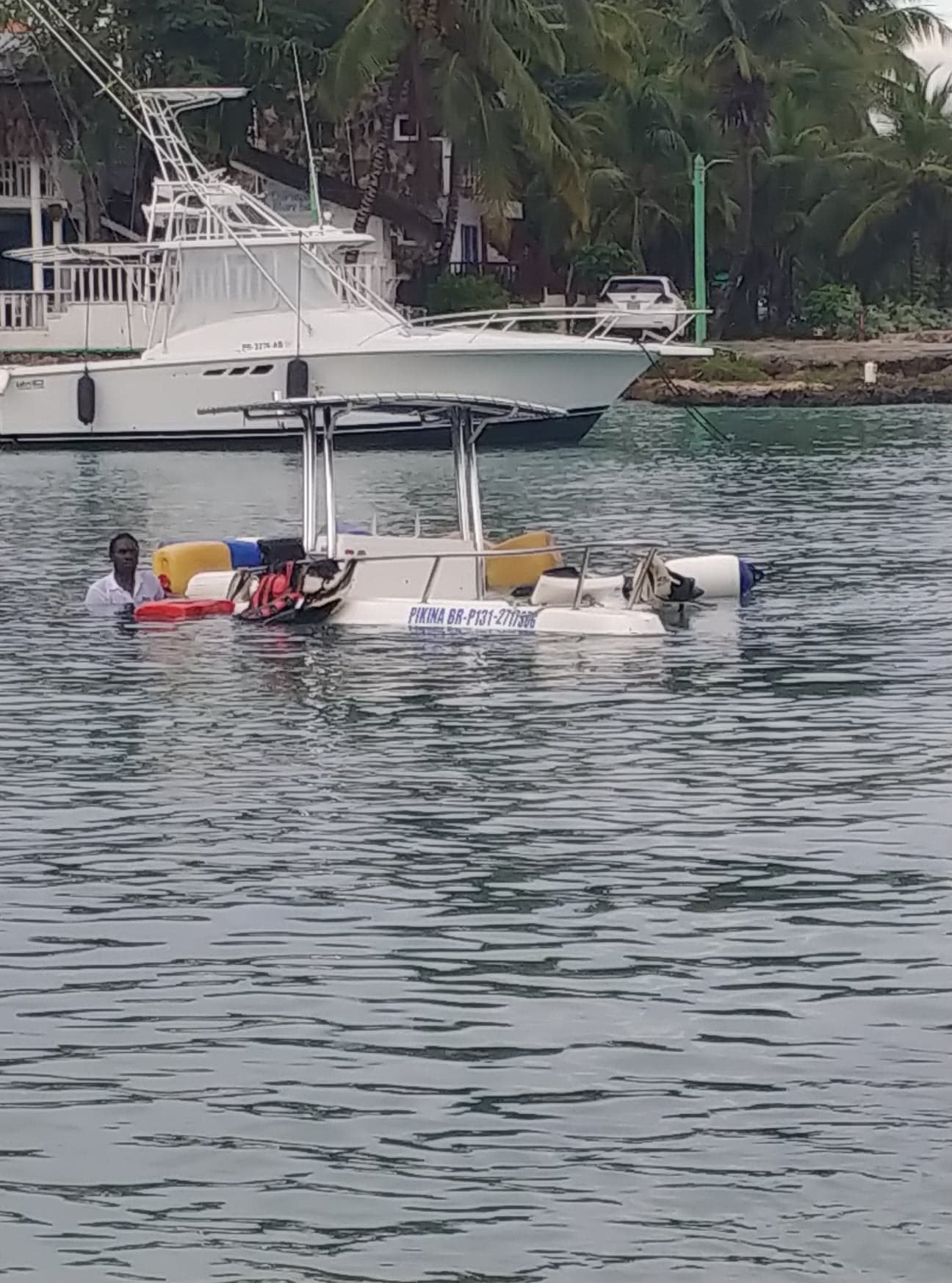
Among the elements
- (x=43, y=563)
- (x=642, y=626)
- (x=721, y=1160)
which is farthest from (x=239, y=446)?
(x=721, y=1160)

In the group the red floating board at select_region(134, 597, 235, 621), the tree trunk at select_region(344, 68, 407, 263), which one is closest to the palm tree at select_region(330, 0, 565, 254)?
the tree trunk at select_region(344, 68, 407, 263)

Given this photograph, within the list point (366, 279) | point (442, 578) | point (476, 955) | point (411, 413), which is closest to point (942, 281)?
point (366, 279)

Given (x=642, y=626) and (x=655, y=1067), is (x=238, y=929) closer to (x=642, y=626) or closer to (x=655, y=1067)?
(x=655, y=1067)

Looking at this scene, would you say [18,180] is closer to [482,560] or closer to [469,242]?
[469,242]

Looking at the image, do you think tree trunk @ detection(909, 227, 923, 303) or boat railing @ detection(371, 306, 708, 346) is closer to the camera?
boat railing @ detection(371, 306, 708, 346)

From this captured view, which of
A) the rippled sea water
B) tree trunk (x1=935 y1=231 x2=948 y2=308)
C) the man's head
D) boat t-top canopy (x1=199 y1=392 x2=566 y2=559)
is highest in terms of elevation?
tree trunk (x1=935 y1=231 x2=948 y2=308)

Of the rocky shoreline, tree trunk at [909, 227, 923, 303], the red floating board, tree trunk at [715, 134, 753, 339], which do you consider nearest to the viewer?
the red floating board

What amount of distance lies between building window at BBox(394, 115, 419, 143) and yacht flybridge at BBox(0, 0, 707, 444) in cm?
2014

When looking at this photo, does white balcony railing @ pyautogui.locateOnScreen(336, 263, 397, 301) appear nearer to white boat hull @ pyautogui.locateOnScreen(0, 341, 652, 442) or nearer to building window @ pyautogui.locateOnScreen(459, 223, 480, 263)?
white boat hull @ pyautogui.locateOnScreen(0, 341, 652, 442)

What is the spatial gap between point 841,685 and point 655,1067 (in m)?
10.1

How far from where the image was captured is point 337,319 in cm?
4519

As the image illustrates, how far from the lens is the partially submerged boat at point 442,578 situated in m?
22.5

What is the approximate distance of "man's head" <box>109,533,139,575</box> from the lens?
77.2 feet

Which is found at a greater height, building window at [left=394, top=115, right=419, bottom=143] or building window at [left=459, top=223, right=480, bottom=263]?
building window at [left=394, top=115, right=419, bottom=143]
